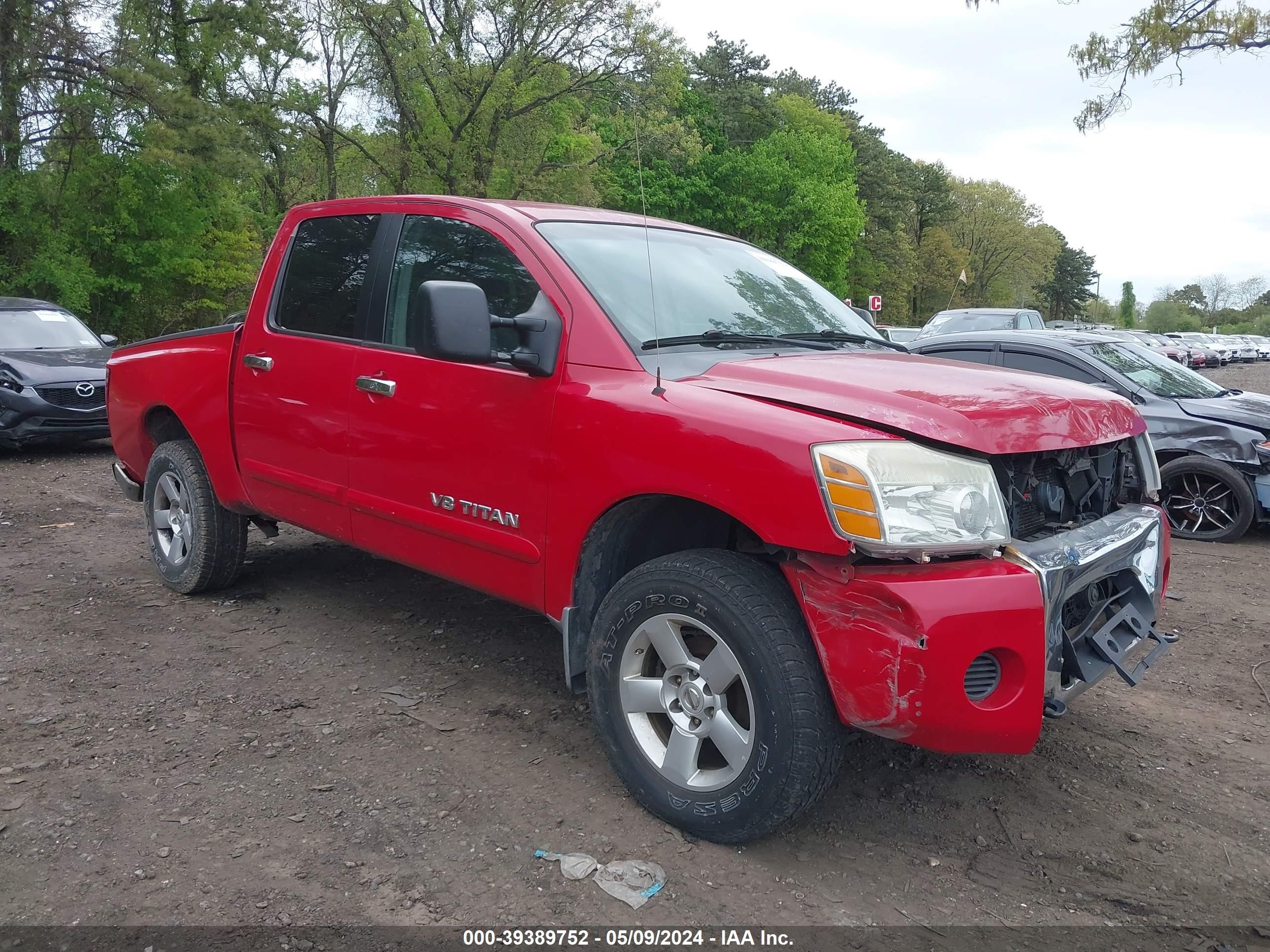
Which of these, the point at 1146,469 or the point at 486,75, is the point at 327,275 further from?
the point at 486,75

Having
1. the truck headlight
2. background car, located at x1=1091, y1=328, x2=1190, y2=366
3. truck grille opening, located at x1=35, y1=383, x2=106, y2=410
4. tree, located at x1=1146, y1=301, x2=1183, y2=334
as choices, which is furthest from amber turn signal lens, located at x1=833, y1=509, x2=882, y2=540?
tree, located at x1=1146, y1=301, x2=1183, y2=334

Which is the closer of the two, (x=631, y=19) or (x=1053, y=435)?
(x=1053, y=435)

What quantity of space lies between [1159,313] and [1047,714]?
132120mm

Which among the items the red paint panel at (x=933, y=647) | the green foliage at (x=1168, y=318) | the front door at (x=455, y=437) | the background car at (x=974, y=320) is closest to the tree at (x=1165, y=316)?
the green foliage at (x=1168, y=318)

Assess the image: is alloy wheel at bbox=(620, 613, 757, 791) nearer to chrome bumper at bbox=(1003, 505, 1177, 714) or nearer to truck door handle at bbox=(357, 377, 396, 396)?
chrome bumper at bbox=(1003, 505, 1177, 714)

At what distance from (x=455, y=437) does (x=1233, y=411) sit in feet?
21.3

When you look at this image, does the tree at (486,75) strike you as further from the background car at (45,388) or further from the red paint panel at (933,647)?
the red paint panel at (933,647)

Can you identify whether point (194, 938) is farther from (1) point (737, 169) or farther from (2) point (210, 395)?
(1) point (737, 169)

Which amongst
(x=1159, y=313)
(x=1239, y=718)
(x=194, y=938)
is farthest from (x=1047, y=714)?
(x=1159, y=313)

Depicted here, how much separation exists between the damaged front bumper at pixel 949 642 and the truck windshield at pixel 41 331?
1108 centimetres

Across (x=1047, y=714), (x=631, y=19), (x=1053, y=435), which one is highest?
(x=631, y=19)

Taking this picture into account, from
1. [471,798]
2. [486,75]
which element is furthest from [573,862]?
[486,75]

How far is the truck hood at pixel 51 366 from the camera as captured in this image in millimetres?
10328

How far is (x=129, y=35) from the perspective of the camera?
2058 cm
